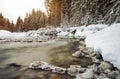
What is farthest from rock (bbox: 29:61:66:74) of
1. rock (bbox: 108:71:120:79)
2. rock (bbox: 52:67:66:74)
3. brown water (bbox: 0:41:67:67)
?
rock (bbox: 108:71:120:79)

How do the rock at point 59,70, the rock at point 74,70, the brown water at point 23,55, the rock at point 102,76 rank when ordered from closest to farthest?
the rock at point 102,76 < the rock at point 74,70 < the rock at point 59,70 < the brown water at point 23,55

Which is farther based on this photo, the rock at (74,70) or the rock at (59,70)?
the rock at (59,70)

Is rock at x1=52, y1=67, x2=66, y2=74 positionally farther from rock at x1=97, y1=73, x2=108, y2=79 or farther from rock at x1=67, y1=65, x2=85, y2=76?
rock at x1=97, y1=73, x2=108, y2=79

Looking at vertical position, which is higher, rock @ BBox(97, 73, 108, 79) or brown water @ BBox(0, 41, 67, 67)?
brown water @ BBox(0, 41, 67, 67)

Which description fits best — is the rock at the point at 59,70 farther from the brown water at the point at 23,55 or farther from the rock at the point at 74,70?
the brown water at the point at 23,55

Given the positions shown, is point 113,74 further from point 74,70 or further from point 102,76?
point 74,70

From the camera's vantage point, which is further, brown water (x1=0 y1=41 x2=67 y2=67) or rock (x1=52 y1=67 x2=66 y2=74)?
brown water (x1=0 y1=41 x2=67 y2=67)

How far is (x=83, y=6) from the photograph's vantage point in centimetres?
3262

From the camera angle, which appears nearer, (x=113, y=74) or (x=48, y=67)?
(x=113, y=74)

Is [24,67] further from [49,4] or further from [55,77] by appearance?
[49,4]

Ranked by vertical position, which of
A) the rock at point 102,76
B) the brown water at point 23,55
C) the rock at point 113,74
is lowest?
the rock at point 102,76

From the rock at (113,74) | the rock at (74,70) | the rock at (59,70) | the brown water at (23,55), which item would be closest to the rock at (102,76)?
the rock at (113,74)

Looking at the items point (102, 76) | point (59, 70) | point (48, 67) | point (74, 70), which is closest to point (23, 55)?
point (48, 67)

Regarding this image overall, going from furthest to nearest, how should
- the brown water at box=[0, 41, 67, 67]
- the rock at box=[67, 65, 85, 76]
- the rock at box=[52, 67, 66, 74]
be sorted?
the brown water at box=[0, 41, 67, 67] < the rock at box=[52, 67, 66, 74] < the rock at box=[67, 65, 85, 76]
